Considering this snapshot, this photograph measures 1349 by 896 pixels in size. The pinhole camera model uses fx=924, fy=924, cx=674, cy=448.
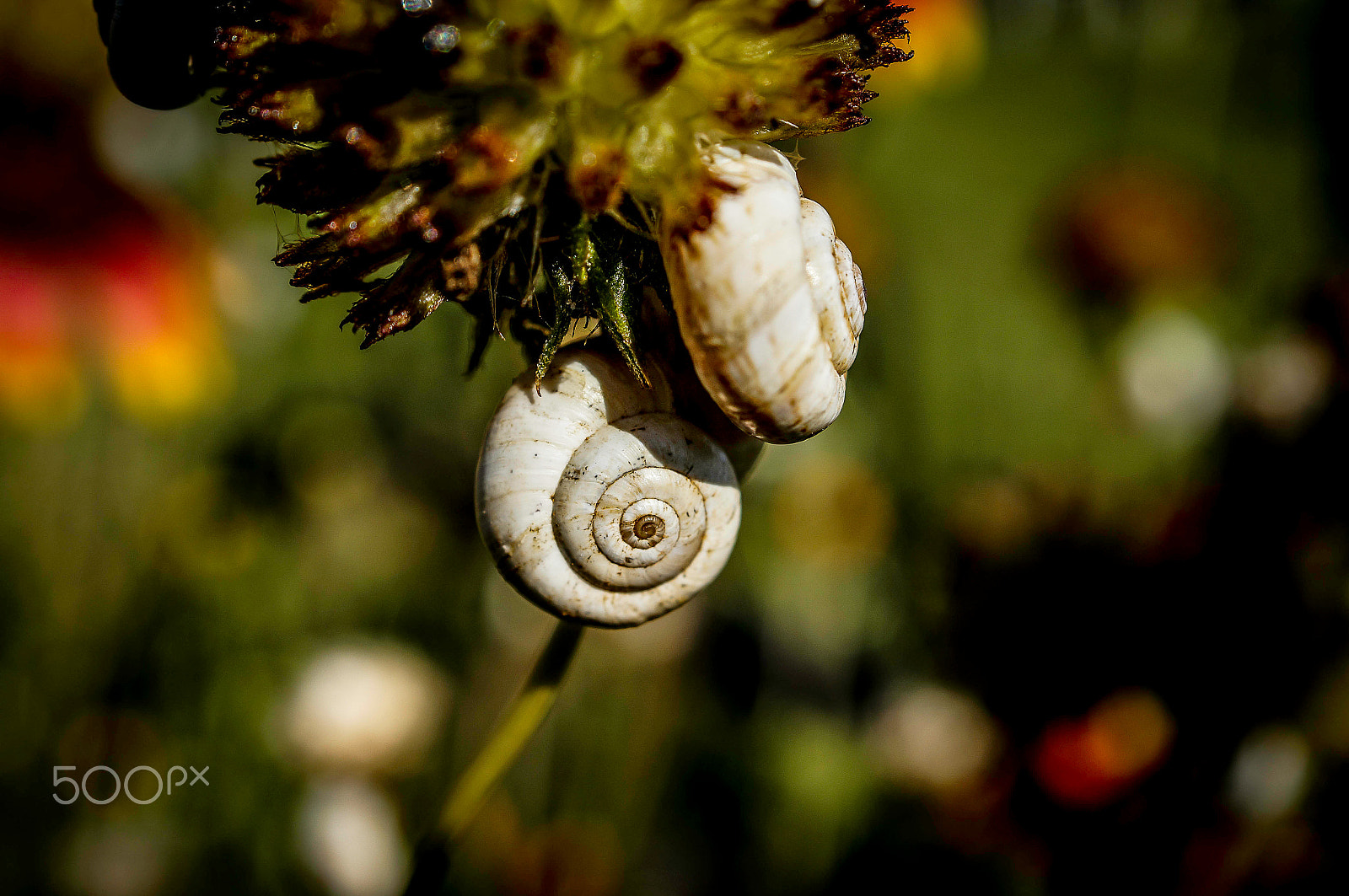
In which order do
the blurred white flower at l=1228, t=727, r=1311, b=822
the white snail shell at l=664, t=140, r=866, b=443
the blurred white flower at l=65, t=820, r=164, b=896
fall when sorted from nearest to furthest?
the white snail shell at l=664, t=140, r=866, b=443 < the blurred white flower at l=1228, t=727, r=1311, b=822 < the blurred white flower at l=65, t=820, r=164, b=896

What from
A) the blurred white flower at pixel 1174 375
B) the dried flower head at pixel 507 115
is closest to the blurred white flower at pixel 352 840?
the dried flower head at pixel 507 115

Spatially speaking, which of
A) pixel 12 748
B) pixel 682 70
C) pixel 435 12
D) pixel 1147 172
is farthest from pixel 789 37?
pixel 1147 172

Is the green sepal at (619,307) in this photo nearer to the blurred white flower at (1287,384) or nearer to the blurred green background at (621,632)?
the blurred green background at (621,632)

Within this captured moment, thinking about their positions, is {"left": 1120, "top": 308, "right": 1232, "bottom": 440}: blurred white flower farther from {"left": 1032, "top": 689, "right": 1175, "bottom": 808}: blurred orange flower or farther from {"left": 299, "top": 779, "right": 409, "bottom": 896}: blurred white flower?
{"left": 299, "top": 779, "right": 409, "bottom": 896}: blurred white flower

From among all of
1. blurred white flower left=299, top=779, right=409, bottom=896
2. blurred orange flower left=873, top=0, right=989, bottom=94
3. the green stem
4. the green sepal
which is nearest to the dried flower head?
the green sepal

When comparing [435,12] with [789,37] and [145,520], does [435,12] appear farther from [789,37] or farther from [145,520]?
[145,520]

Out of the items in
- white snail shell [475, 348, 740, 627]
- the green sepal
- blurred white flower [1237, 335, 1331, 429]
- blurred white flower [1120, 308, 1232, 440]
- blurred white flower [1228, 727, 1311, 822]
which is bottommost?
blurred white flower [1120, 308, 1232, 440]

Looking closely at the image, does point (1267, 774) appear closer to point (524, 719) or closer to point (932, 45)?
point (524, 719)
